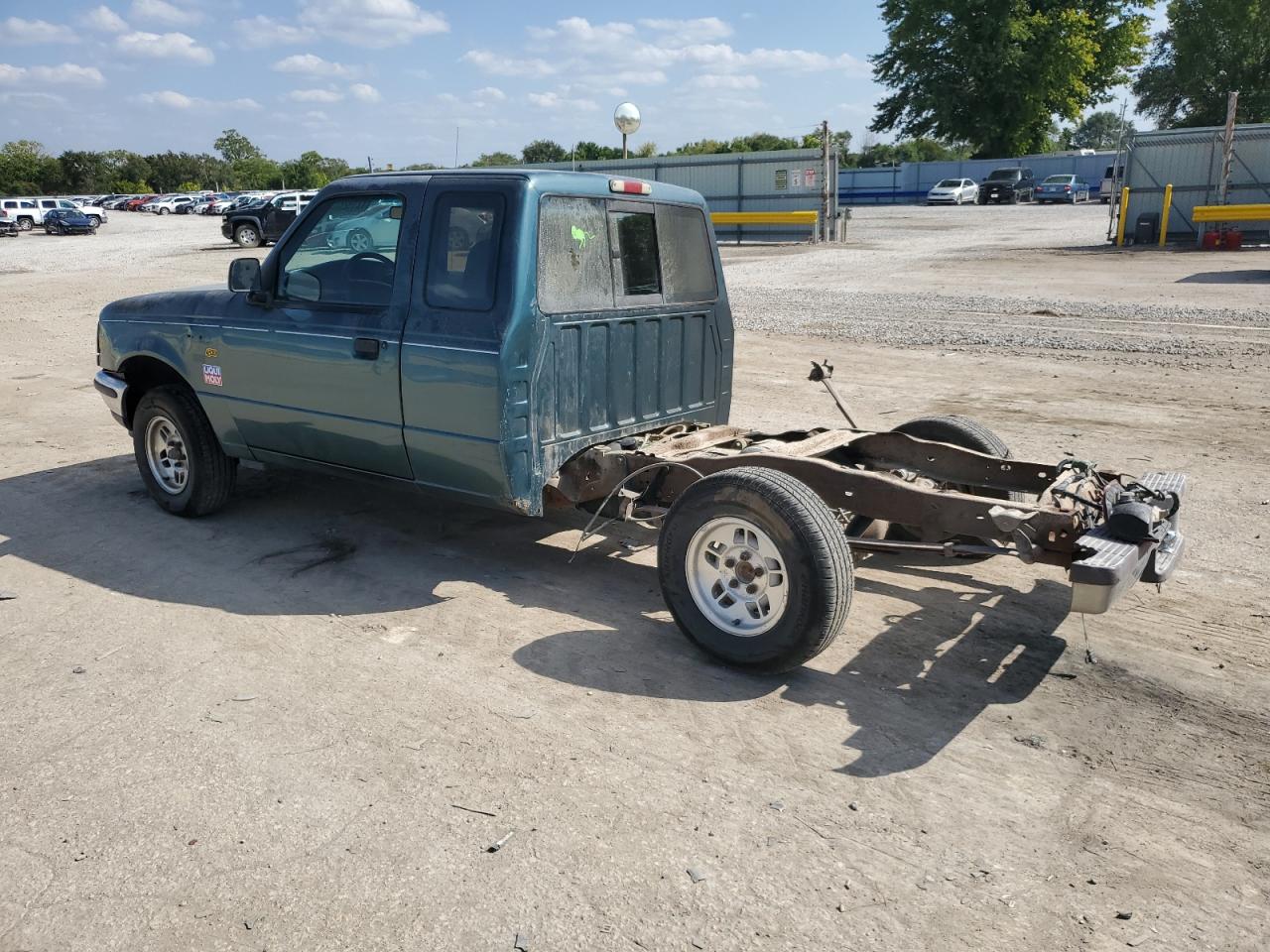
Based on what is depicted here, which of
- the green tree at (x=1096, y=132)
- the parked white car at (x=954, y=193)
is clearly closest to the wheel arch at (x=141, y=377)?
the parked white car at (x=954, y=193)

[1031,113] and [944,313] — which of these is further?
[1031,113]

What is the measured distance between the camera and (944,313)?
51.8 feet

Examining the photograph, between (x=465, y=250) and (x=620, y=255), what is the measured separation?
2.77ft

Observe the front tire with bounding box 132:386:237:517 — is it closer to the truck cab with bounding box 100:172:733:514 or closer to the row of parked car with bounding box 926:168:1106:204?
the truck cab with bounding box 100:172:733:514

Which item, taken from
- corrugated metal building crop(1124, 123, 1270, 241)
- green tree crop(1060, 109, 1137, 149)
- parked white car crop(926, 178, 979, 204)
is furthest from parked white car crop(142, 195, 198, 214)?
green tree crop(1060, 109, 1137, 149)

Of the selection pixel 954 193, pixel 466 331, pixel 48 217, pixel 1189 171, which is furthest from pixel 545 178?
pixel 954 193

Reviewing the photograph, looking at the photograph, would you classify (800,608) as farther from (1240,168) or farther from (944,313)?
(1240,168)

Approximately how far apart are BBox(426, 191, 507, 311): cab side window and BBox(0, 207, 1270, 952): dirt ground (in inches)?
59.7

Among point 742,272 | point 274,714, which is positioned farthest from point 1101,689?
point 742,272

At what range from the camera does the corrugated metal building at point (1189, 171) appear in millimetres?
27578

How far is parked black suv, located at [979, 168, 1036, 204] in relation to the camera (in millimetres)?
52750

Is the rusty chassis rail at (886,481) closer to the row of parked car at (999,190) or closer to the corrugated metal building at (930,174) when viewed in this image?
the row of parked car at (999,190)

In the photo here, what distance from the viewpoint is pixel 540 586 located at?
17.6ft

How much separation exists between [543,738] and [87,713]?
1.84 meters
